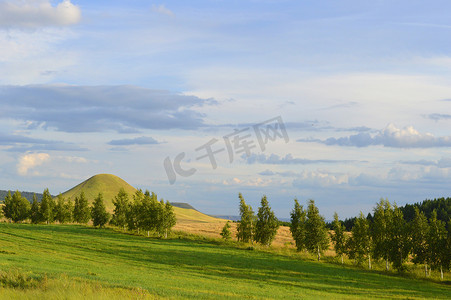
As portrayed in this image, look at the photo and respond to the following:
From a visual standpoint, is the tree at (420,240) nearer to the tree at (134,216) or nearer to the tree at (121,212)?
the tree at (134,216)

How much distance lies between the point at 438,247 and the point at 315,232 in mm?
20370

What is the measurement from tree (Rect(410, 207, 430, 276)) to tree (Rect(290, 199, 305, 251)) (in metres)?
19.6

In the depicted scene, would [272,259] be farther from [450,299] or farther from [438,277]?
[450,299]

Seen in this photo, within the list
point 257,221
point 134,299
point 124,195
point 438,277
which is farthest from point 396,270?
point 124,195

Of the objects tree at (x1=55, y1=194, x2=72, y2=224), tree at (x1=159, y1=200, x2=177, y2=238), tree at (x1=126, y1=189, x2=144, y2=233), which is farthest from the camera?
tree at (x1=55, y1=194, x2=72, y2=224)

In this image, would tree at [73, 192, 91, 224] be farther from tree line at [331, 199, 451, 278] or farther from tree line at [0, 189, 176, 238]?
tree line at [331, 199, 451, 278]

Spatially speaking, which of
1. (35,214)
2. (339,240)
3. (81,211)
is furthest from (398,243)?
(35,214)

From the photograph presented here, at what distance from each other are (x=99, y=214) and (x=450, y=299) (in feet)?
315

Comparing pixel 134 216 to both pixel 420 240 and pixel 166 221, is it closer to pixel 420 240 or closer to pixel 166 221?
pixel 166 221

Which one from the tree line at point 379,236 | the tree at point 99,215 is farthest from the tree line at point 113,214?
the tree line at point 379,236

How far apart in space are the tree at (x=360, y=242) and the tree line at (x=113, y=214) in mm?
43194

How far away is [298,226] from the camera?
7888 cm

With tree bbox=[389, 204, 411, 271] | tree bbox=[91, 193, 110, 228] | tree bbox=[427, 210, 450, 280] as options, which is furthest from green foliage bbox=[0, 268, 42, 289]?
tree bbox=[91, 193, 110, 228]

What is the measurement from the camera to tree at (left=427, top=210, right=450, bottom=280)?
5894 centimetres
